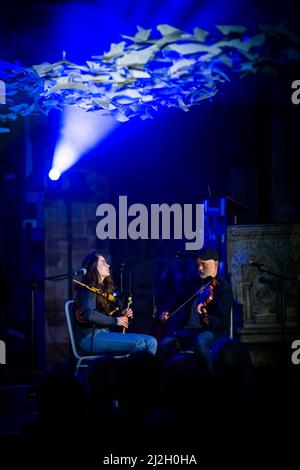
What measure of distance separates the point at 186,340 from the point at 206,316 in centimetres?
33

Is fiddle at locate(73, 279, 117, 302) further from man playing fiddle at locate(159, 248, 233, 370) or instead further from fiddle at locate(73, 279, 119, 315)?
man playing fiddle at locate(159, 248, 233, 370)

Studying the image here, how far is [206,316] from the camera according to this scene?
6.11m

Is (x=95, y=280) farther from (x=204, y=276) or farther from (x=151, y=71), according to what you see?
(x=151, y=71)

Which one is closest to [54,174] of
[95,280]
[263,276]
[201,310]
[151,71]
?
[95,280]

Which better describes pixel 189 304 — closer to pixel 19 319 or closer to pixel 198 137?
pixel 198 137

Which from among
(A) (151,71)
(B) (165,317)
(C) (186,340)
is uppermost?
(A) (151,71)

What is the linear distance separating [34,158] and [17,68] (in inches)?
115

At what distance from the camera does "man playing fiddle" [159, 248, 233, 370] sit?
5.98 meters

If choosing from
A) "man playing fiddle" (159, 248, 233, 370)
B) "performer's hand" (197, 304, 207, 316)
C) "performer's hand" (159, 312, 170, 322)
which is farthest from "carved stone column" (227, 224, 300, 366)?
"performer's hand" (159, 312, 170, 322)

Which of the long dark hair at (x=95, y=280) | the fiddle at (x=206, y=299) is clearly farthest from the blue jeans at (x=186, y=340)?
the long dark hair at (x=95, y=280)

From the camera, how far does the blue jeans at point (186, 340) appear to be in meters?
5.95

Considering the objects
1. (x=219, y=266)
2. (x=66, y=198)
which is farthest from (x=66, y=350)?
(x=219, y=266)

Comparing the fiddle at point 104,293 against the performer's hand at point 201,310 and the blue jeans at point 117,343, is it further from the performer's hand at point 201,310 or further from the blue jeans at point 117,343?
the performer's hand at point 201,310

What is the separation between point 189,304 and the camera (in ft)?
21.5
